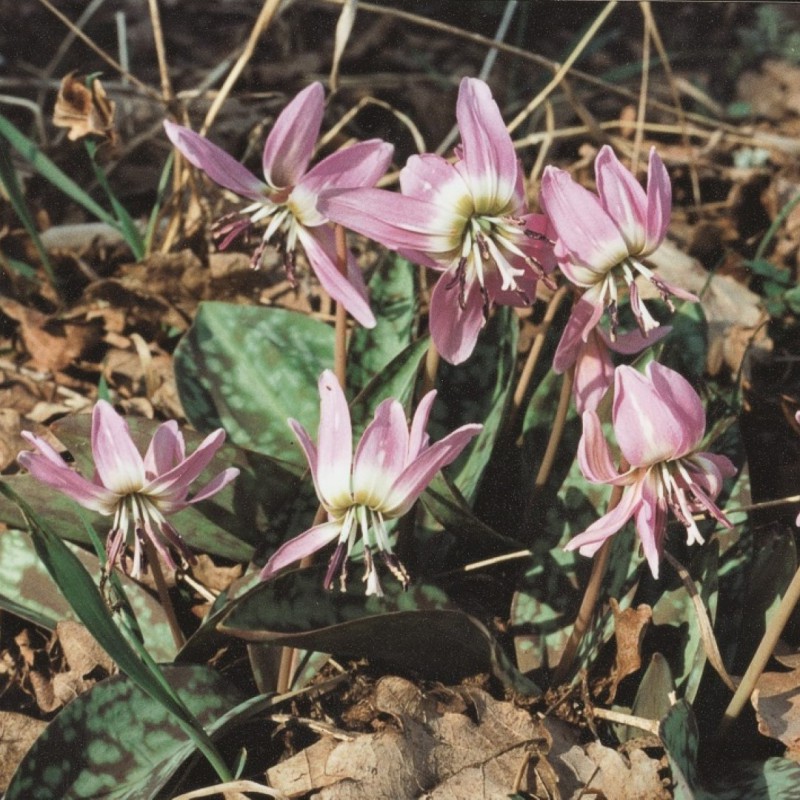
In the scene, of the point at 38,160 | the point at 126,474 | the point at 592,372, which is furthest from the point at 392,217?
the point at 38,160

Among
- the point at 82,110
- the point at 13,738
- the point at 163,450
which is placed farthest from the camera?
the point at 82,110

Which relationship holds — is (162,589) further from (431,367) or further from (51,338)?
(51,338)

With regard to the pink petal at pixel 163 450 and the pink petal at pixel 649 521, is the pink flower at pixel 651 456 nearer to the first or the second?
the pink petal at pixel 649 521

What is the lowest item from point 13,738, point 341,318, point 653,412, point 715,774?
point 13,738

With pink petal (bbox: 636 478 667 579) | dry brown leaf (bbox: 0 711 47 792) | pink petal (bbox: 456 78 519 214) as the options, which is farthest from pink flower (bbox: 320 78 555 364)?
dry brown leaf (bbox: 0 711 47 792)

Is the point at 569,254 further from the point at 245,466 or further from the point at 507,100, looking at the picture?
the point at 507,100

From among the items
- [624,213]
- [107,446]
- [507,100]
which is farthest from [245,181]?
[507,100]
